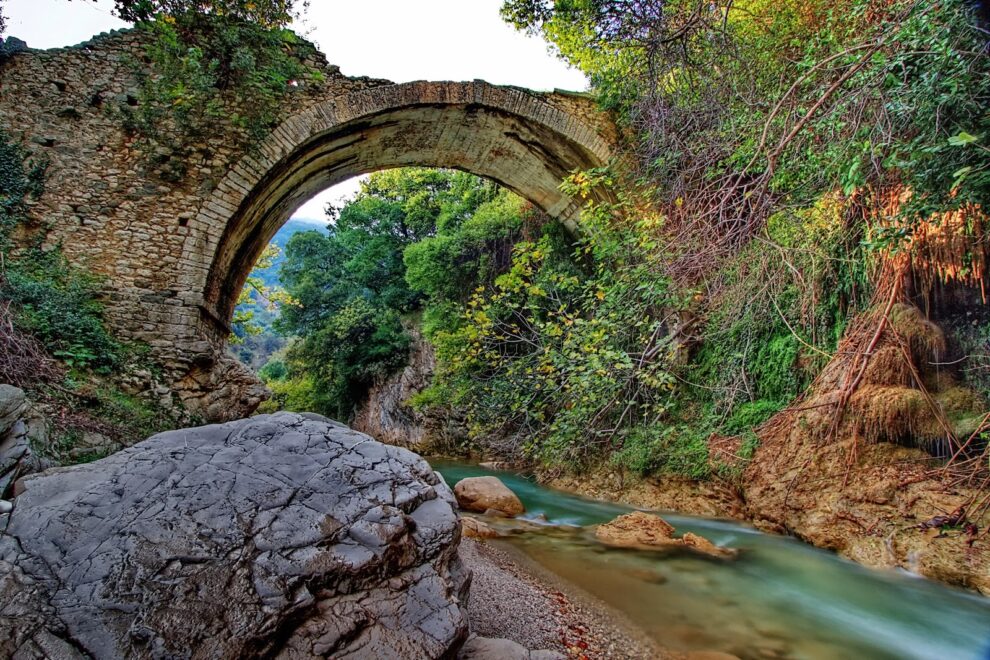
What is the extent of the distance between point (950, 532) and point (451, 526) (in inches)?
158

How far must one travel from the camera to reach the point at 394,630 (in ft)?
5.92

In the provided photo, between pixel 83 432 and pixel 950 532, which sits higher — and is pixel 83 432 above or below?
below

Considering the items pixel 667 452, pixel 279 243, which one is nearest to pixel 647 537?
pixel 667 452

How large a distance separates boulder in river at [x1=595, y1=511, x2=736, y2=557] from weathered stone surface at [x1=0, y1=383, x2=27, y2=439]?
189 inches

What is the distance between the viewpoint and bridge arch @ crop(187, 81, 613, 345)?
644 cm

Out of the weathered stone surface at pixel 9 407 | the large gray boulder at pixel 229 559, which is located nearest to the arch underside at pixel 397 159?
the weathered stone surface at pixel 9 407

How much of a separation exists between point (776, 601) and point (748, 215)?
2.88 metres

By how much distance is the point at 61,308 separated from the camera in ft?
17.5

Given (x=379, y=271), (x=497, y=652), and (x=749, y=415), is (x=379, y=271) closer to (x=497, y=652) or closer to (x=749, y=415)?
(x=749, y=415)

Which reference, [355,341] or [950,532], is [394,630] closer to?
[950,532]

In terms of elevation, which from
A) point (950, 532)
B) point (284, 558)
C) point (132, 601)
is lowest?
point (132, 601)

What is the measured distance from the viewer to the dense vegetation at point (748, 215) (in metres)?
2.96

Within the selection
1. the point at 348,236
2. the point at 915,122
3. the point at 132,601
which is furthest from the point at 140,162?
the point at 348,236

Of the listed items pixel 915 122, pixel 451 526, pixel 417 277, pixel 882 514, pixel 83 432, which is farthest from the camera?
pixel 417 277
